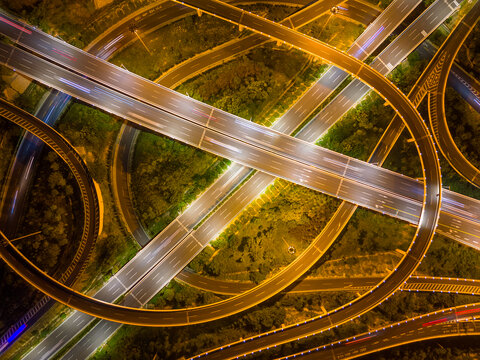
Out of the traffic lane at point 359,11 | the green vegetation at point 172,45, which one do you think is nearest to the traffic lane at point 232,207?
the green vegetation at point 172,45

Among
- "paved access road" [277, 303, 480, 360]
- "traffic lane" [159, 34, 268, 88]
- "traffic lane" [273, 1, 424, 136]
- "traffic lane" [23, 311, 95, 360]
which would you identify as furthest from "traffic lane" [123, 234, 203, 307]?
"traffic lane" [159, 34, 268, 88]

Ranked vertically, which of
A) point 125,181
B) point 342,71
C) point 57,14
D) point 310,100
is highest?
point 57,14

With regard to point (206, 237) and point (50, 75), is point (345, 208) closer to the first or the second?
point (206, 237)

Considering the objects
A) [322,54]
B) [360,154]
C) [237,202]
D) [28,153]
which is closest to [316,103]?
[322,54]

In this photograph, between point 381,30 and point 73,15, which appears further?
point 381,30

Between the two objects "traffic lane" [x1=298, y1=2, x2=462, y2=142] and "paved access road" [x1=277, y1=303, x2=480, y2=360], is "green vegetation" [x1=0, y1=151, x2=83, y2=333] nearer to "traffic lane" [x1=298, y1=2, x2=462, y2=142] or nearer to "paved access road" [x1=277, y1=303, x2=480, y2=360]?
"traffic lane" [x1=298, y1=2, x2=462, y2=142]

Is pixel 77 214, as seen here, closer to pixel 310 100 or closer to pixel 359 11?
pixel 310 100

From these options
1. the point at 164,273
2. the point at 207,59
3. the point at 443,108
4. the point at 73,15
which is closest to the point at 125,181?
the point at 164,273

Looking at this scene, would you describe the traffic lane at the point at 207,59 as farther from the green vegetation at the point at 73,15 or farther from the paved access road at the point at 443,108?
the paved access road at the point at 443,108
